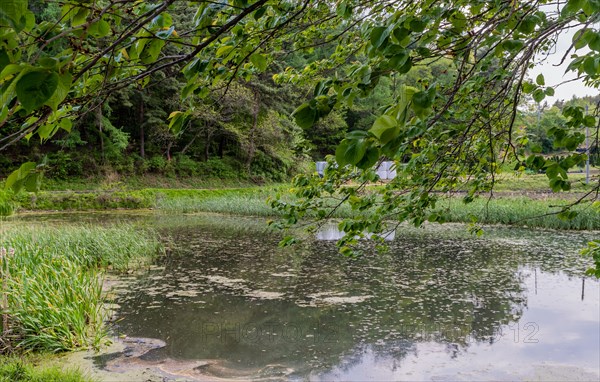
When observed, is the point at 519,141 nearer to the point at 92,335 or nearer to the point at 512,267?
the point at 92,335

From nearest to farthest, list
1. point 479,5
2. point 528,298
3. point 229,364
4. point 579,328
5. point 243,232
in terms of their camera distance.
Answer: point 479,5, point 229,364, point 579,328, point 528,298, point 243,232

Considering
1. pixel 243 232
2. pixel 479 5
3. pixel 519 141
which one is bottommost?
pixel 243 232

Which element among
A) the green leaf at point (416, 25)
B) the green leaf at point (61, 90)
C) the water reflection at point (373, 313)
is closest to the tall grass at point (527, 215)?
the water reflection at point (373, 313)

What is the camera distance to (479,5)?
2.10 m

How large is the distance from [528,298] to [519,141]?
4.50 metres

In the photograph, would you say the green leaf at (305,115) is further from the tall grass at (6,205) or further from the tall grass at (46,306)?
the tall grass at (6,205)

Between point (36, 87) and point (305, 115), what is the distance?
55cm

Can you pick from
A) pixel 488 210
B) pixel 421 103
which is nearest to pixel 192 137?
pixel 488 210

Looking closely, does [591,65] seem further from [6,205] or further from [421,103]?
[6,205]

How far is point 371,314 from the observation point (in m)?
6.22

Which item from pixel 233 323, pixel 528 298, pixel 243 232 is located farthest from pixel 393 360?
pixel 243 232

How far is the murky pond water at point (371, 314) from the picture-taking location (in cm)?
481

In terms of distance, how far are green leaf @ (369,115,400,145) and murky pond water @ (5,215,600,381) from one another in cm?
412

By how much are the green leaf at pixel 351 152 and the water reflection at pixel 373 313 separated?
4.06m
